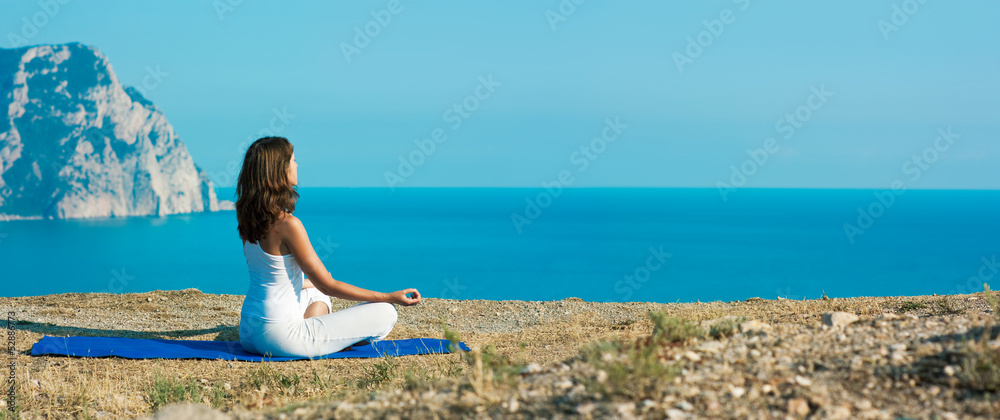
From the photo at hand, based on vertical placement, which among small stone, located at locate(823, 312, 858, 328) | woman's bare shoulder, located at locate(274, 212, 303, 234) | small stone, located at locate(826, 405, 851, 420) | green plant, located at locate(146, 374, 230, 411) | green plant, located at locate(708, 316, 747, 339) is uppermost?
woman's bare shoulder, located at locate(274, 212, 303, 234)

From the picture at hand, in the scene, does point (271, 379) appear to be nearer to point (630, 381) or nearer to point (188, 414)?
Result: point (188, 414)

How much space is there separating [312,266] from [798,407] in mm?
4138

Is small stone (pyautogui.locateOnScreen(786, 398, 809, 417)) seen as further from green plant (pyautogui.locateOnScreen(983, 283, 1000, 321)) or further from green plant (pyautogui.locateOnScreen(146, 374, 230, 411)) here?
green plant (pyautogui.locateOnScreen(146, 374, 230, 411))

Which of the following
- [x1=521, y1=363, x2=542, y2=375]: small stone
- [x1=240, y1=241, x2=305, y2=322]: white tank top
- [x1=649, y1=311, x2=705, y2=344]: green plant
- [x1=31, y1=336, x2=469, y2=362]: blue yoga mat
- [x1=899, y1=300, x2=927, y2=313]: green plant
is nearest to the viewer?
[x1=521, y1=363, x2=542, y2=375]: small stone

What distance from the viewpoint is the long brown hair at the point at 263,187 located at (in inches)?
218

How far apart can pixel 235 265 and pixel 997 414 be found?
250ft

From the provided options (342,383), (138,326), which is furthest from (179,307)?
(342,383)

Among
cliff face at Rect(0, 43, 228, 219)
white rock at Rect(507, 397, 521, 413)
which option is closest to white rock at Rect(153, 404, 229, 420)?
white rock at Rect(507, 397, 521, 413)

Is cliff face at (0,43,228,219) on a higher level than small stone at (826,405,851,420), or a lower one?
higher

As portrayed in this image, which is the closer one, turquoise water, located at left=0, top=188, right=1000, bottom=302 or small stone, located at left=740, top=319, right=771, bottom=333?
small stone, located at left=740, top=319, right=771, bottom=333

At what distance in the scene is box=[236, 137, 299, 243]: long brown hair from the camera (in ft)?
18.2

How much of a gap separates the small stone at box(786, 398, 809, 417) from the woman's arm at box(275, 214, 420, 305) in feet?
11.4

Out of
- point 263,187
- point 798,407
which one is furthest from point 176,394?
point 798,407

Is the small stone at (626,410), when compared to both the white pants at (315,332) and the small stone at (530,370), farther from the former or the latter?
the white pants at (315,332)
